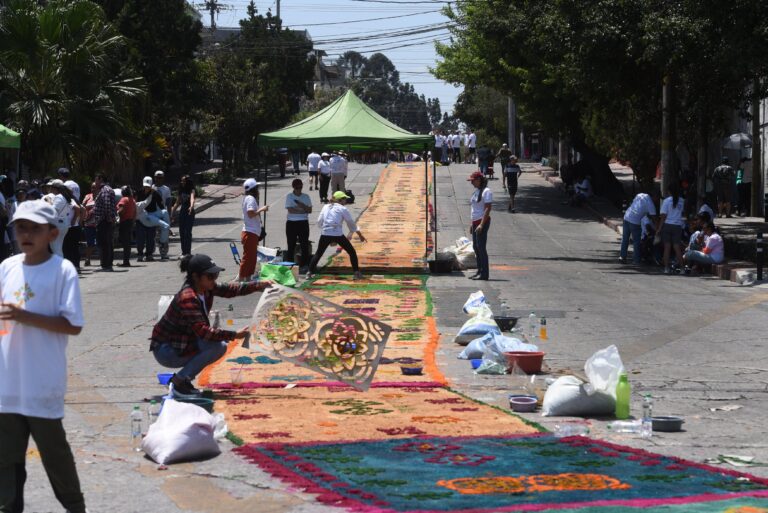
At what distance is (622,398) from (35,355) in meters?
5.18

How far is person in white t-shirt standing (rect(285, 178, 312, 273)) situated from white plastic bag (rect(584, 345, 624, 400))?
497 inches

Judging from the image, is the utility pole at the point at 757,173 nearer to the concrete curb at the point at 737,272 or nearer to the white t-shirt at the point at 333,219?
the concrete curb at the point at 737,272

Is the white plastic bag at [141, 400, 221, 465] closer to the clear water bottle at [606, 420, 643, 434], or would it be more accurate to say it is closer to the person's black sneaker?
the person's black sneaker

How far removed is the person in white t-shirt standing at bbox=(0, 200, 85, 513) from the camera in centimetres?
627

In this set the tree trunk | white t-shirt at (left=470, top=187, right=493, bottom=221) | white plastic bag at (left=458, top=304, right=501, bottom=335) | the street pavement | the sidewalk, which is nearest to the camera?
the street pavement

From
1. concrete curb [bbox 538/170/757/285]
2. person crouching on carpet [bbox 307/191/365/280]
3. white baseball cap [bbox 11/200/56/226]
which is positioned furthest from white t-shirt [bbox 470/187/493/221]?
white baseball cap [bbox 11/200/56/226]

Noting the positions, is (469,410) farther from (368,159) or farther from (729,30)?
(368,159)

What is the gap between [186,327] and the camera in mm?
10312

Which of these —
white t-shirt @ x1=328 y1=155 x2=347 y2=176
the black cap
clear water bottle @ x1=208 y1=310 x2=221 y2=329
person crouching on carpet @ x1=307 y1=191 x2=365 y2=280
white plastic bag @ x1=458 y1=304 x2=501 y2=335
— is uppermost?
white t-shirt @ x1=328 y1=155 x2=347 y2=176

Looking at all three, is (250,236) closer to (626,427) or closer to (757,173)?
(626,427)

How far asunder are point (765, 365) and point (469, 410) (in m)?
4.32

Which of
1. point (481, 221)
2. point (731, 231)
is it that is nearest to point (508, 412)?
point (481, 221)

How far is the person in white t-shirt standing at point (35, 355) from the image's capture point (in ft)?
20.6

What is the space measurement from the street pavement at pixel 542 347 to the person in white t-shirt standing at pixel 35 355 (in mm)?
848
